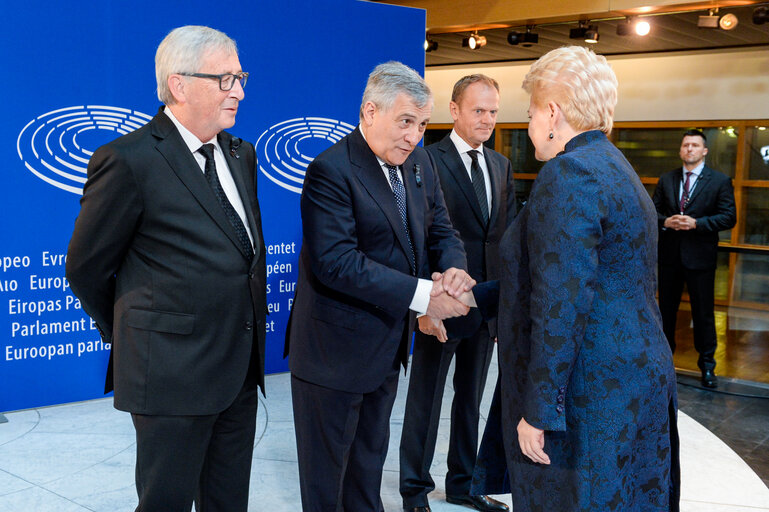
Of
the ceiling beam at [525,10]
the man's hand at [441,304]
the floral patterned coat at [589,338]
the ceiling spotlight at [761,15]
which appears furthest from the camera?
the ceiling beam at [525,10]

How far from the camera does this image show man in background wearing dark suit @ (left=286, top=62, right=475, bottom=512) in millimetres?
2469

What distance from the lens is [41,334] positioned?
451 cm

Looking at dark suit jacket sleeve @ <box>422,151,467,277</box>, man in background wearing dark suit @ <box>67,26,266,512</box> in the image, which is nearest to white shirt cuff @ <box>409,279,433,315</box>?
dark suit jacket sleeve @ <box>422,151,467,277</box>

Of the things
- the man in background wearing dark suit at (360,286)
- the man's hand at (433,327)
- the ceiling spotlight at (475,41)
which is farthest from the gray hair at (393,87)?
the ceiling spotlight at (475,41)

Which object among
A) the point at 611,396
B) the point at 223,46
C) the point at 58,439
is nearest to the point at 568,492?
the point at 611,396

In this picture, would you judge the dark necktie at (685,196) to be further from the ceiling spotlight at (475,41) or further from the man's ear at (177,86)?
the man's ear at (177,86)

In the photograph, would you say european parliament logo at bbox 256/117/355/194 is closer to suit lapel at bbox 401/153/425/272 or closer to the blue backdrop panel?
the blue backdrop panel

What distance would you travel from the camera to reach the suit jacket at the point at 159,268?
81.5 inches

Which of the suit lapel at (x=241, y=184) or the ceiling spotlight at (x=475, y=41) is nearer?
the suit lapel at (x=241, y=184)

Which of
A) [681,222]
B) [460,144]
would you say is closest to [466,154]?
[460,144]

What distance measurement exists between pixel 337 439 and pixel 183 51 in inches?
54.1

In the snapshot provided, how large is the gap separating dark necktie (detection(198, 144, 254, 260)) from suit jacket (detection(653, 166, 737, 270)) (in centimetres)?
458

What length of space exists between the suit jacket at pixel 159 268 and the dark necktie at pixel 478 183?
161cm

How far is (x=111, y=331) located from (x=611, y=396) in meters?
1.50
